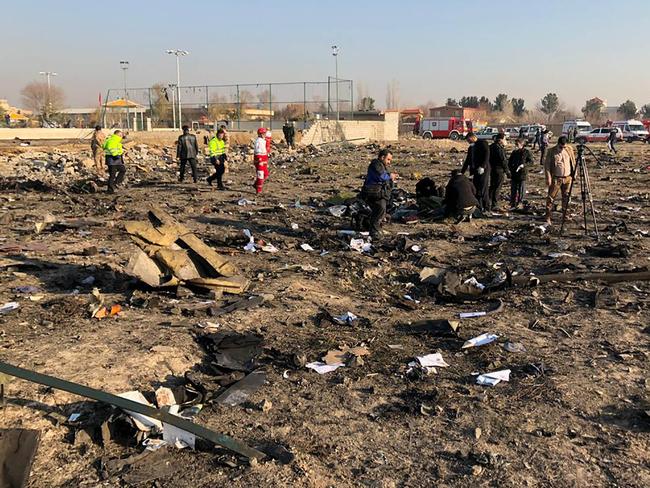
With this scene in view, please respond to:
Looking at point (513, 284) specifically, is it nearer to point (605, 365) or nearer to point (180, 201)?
point (605, 365)

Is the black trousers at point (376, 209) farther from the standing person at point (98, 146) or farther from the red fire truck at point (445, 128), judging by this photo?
the red fire truck at point (445, 128)

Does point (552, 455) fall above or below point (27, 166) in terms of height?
below

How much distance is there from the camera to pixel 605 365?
180 inches

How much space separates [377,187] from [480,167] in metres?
2.95

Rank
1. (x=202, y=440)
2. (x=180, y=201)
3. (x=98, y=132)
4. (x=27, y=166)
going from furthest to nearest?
(x=27, y=166) < (x=98, y=132) < (x=180, y=201) < (x=202, y=440)

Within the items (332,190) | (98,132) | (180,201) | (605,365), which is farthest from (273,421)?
(98,132)

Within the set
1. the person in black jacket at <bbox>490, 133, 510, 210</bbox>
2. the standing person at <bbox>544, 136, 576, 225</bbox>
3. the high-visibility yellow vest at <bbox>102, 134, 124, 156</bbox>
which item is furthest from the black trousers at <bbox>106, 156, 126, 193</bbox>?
the standing person at <bbox>544, 136, 576, 225</bbox>

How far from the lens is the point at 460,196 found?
10219 millimetres

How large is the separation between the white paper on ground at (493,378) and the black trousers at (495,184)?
25.5 feet

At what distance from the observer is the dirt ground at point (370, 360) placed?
10.8ft

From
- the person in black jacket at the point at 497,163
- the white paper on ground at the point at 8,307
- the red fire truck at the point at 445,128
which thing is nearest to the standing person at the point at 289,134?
the person in black jacket at the point at 497,163

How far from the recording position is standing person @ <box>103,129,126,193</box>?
13234 millimetres

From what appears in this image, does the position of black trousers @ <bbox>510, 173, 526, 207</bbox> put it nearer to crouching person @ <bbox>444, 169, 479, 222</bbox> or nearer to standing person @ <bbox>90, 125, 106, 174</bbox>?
crouching person @ <bbox>444, 169, 479, 222</bbox>

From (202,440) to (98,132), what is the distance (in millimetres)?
14813
